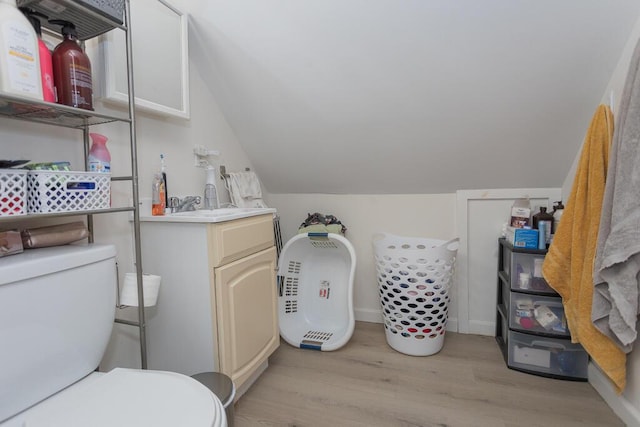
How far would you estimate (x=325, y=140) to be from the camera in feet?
6.55

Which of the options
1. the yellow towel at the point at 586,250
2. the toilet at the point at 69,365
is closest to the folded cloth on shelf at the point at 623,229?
the yellow towel at the point at 586,250

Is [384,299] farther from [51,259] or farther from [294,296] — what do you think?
[51,259]

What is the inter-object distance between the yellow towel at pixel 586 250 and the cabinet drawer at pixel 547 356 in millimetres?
253

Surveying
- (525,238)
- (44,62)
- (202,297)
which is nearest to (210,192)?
(202,297)

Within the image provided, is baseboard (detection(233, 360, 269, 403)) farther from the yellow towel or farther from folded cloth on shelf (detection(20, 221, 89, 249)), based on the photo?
the yellow towel

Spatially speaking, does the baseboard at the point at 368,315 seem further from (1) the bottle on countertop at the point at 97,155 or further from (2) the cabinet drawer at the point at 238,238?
(1) the bottle on countertop at the point at 97,155

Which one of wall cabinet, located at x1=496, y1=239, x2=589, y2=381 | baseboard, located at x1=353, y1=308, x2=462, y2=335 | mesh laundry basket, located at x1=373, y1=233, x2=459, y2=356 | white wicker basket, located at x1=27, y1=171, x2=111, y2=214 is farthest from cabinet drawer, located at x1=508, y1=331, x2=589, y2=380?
white wicker basket, located at x1=27, y1=171, x2=111, y2=214

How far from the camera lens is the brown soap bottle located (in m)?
0.94

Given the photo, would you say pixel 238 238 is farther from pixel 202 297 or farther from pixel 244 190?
pixel 244 190

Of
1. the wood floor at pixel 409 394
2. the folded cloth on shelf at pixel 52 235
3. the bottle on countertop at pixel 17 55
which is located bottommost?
the wood floor at pixel 409 394

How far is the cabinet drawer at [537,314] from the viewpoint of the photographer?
1628 millimetres

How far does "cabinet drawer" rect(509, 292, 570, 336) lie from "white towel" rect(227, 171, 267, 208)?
1.63 metres

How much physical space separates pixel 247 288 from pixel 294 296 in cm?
79

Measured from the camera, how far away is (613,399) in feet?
4.57
